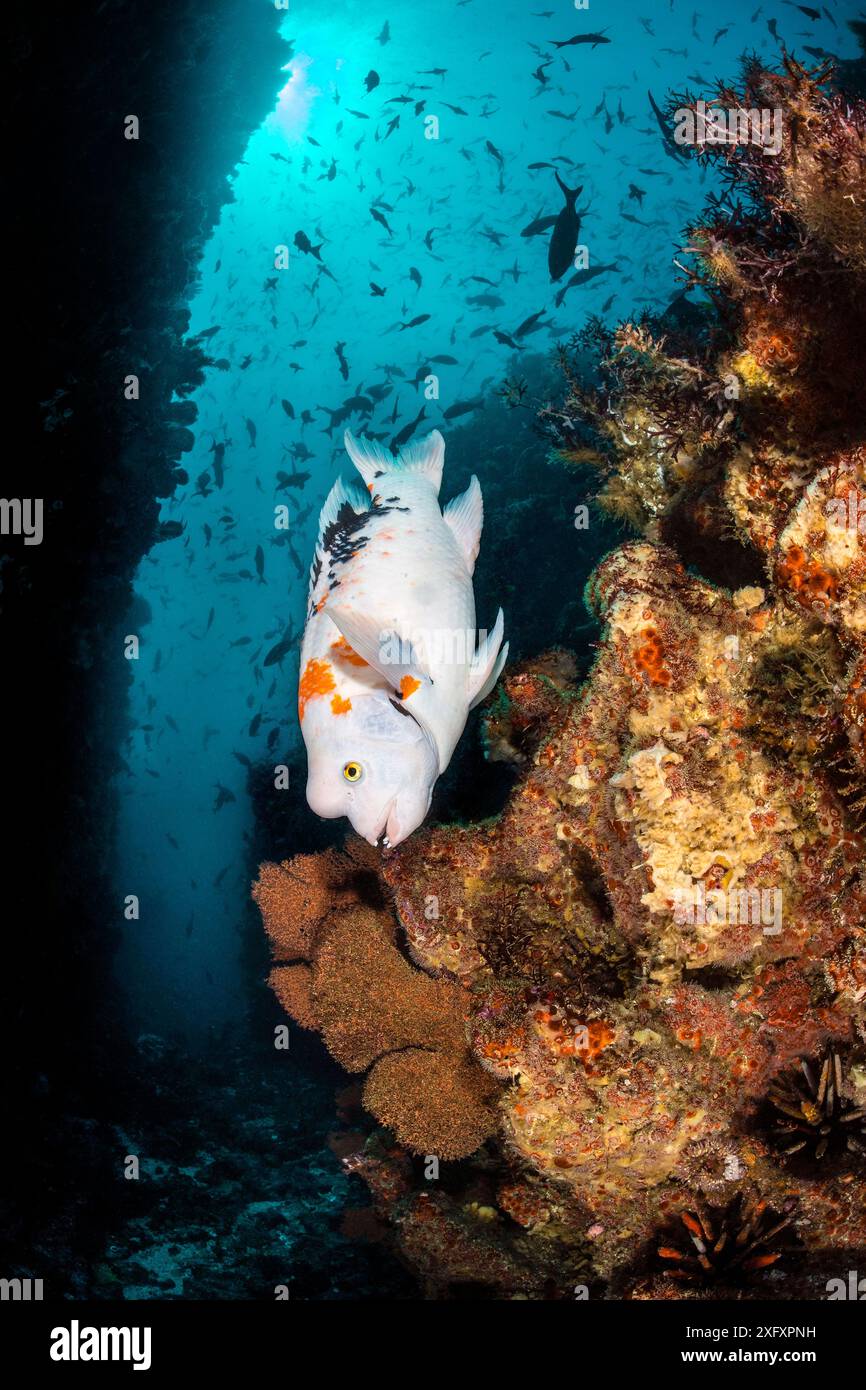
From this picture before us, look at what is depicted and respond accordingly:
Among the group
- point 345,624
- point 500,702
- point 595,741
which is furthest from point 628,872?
point 345,624

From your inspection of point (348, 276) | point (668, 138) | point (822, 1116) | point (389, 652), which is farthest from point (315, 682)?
point (348, 276)

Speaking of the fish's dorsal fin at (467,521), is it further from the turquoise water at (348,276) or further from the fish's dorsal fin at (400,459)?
the turquoise water at (348,276)

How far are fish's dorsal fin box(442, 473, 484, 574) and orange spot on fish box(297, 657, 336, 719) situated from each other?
43.3 inches

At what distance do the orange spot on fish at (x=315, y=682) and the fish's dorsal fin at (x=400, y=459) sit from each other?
139 centimetres

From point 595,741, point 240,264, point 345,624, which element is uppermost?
point 240,264

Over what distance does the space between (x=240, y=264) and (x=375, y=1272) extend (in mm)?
70050

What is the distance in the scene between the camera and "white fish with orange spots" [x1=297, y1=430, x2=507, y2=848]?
2.68 meters

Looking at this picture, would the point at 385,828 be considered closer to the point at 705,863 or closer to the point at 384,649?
the point at 384,649

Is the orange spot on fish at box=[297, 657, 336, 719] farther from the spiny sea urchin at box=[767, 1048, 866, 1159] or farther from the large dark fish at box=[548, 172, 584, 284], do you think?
the large dark fish at box=[548, 172, 584, 284]

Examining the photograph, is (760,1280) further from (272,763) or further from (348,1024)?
(272,763)

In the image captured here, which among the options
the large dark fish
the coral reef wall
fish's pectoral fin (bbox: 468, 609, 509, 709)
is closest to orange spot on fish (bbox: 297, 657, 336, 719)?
fish's pectoral fin (bbox: 468, 609, 509, 709)

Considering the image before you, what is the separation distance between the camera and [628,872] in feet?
11.9

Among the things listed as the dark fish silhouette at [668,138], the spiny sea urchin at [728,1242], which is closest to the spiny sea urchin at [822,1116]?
the spiny sea urchin at [728,1242]

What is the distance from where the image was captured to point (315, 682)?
285 cm
